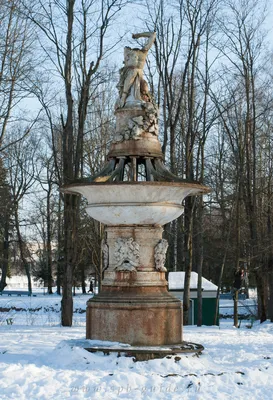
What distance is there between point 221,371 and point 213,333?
581 centimetres

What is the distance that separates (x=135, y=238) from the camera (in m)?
10.3

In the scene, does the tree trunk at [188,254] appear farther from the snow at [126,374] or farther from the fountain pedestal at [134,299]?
the fountain pedestal at [134,299]

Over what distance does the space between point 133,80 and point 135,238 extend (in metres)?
2.81

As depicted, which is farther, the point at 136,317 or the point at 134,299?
the point at 134,299

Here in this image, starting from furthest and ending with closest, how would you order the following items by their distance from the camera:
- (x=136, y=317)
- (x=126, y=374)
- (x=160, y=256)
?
(x=160, y=256) < (x=136, y=317) < (x=126, y=374)

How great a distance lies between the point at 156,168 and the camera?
1090 centimetres

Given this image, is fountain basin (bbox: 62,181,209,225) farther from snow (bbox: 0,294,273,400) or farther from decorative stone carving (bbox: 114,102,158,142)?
snow (bbox: 0,294,273,400)

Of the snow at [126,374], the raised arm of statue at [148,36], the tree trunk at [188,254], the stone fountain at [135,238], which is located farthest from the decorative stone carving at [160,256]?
the tree trunk at [188,254]

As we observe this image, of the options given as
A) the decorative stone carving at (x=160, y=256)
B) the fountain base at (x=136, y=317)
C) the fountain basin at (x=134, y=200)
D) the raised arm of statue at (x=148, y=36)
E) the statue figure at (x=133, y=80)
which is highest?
the raised arm of statue at (x=148, y=36)

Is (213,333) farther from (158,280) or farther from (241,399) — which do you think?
(241,399)

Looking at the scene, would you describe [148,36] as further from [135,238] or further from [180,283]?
[180,283]

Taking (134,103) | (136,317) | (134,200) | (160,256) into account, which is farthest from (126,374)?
(134,103)

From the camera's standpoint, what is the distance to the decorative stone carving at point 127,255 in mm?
10227

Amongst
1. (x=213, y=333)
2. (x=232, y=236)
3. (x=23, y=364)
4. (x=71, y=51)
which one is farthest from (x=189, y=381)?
(x=232, y=236)
